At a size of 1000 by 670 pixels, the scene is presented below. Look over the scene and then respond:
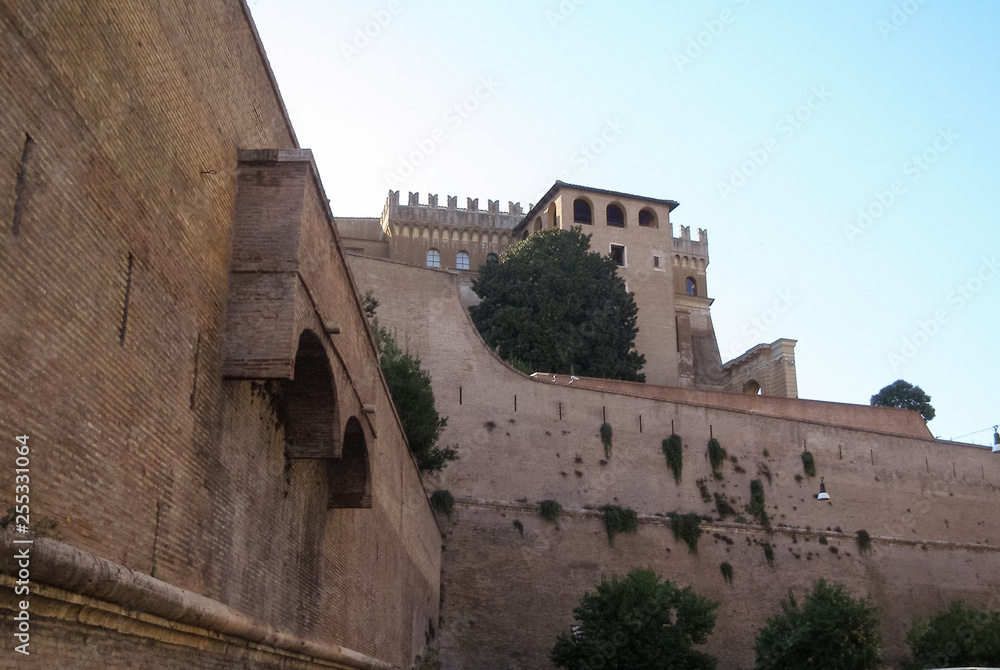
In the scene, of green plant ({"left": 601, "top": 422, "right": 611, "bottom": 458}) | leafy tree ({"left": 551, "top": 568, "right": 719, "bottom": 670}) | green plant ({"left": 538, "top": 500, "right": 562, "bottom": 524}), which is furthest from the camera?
green plant ({"left": 601, "top": 422, "right": 611, "bottom": 458})

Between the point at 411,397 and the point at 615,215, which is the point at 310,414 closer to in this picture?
the point at 411,397

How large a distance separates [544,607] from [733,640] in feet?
15.3

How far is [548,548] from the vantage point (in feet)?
74.6

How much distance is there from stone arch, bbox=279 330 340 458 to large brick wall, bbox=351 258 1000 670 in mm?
13220

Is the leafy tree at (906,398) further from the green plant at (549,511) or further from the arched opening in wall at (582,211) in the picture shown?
the green plant at (549,511)

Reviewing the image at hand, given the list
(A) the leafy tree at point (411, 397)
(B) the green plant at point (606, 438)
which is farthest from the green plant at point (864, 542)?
(A) the leafy tree at point (411, 397)

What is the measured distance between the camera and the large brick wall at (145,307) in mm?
4250

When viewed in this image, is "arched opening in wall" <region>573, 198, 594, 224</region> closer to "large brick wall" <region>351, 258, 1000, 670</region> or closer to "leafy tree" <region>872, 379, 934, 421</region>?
"large brick wall" <region>351, 258, 1000, 670</region>

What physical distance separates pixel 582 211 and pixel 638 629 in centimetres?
2441

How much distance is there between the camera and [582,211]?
40750 mm

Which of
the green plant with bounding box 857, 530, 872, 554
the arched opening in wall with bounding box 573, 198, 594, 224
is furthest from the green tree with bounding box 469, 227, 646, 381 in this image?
the green plant with bounding box 857, 530, 872, 554

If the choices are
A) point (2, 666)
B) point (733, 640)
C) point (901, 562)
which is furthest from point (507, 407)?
point (2, 666)

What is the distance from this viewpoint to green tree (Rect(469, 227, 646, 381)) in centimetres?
3178

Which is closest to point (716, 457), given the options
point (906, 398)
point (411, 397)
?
point (411, 397)
